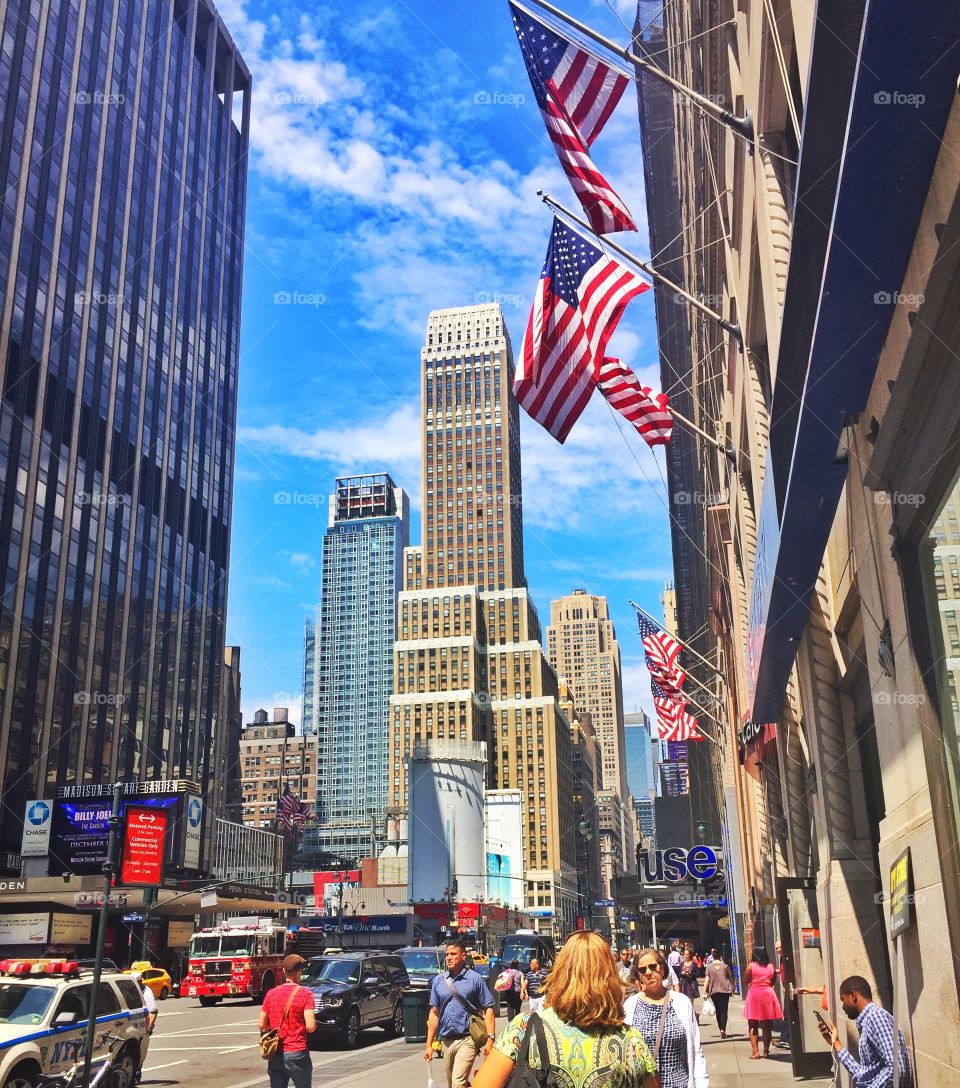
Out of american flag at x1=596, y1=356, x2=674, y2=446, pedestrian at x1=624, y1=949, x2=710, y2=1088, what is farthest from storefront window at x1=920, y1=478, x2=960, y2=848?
american flag at x1=596, y1=356, x2=674, y2=446

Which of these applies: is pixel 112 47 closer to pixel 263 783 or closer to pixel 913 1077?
pixel 913 1077

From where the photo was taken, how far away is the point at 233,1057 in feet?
62.2

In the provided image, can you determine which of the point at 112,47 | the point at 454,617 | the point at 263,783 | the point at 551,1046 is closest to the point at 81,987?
the point at 551,1046

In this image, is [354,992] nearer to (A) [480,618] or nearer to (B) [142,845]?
(B) [142,845]

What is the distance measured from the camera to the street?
49.2ft

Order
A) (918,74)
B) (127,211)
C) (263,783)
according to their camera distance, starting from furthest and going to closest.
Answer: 1. (263,783)
2. (127,211)
3. (918,74)

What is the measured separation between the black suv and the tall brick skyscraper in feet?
345

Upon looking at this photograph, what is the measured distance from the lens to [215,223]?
367ft

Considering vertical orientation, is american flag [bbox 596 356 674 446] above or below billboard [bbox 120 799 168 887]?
above

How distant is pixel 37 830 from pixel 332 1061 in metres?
46.0

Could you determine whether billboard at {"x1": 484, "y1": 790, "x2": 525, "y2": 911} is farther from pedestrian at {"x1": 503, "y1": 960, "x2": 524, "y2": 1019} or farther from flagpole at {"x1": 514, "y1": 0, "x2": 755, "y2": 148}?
flagpole at {"x1": 514, "y1": 0, "x2": 755, "y2": 148}

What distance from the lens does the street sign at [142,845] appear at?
5256 cm

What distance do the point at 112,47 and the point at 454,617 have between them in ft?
288

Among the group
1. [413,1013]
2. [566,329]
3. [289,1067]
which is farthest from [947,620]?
[413,1013]
